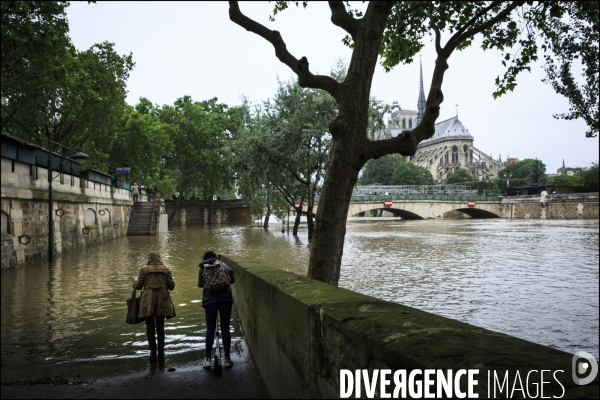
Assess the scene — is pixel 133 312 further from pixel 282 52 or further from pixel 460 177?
pixel 460 177

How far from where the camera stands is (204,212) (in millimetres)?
61156

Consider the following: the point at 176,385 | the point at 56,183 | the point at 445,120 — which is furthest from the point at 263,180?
the point at 445,120

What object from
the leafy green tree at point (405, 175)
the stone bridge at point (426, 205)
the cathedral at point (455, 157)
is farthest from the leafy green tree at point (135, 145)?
the cathedral at point (455, 157)

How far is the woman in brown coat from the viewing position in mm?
6340

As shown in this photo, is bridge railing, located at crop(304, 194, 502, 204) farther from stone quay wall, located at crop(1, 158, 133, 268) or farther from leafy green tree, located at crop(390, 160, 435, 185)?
stone quay wall, located at crop(1, 158, 133, 268)

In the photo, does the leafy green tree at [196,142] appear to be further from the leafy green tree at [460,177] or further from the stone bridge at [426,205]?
the leafy green tree at [460,177]

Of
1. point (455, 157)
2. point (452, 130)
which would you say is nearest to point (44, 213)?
point (455, 157)

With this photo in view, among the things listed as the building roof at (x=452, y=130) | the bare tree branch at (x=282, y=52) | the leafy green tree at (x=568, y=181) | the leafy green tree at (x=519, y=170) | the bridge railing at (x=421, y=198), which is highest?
the building roof at (x=452, y=130)

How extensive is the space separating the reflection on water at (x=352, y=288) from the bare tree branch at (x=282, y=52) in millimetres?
3803

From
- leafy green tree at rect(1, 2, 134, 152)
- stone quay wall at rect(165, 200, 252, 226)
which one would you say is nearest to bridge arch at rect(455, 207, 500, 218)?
stone quay wall at rect(165, 200, 252, 226)

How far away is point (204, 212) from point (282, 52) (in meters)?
54.7

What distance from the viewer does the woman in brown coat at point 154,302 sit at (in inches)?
250

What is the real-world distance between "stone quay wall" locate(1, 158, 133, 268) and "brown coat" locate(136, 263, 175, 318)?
35.1 ft

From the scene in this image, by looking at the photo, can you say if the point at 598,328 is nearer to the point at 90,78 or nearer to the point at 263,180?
the point at 263,180
